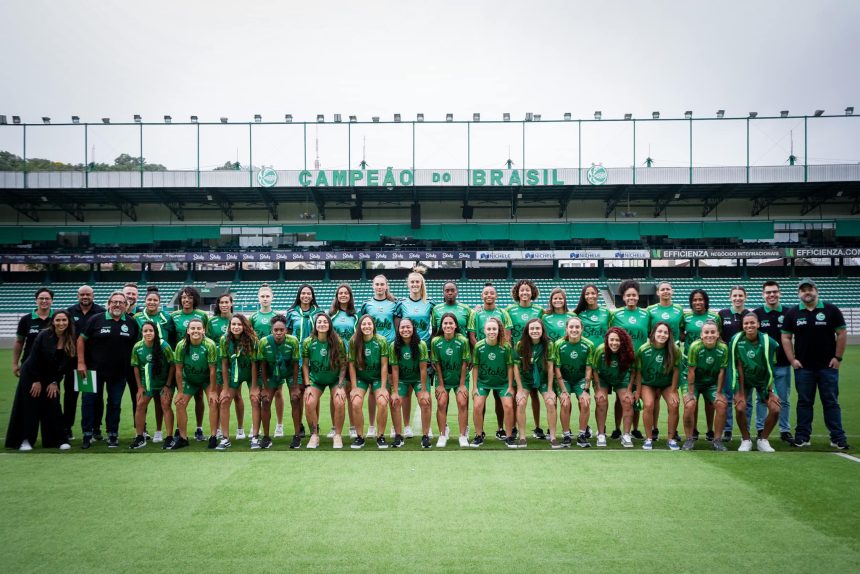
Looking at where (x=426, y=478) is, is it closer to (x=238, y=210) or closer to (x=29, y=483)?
(x=29, y=483)

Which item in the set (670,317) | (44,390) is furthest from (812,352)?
(44,390)

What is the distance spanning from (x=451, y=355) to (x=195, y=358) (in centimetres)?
338

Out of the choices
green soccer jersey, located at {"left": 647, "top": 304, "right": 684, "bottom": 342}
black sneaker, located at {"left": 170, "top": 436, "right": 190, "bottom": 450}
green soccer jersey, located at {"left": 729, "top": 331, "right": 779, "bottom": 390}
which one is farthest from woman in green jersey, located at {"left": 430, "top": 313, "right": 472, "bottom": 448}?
green soccer jersey, located at {"left": 729, "top": 331, "right": 779, "bottom": 390}

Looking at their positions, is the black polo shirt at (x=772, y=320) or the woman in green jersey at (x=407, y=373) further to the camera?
the black polo shirt at (x=772, y=320)

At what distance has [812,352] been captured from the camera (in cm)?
773

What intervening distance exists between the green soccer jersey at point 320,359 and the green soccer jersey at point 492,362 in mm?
1798

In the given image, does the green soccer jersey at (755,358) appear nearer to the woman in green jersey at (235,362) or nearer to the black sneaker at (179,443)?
the woman in green jersey at (235,362)

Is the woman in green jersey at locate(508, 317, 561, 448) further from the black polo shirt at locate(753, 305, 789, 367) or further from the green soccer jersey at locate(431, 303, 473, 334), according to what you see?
the black polo shirt at locate(753, 305, 789, 367)

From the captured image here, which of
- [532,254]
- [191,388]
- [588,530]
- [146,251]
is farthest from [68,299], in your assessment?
[588,530]

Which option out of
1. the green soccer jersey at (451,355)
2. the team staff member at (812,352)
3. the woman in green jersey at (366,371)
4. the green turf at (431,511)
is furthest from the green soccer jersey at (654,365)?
the woman in green jersey at (366,371)

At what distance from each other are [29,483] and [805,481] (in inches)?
310

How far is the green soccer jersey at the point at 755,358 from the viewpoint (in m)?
7.42

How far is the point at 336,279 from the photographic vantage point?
3569 cm

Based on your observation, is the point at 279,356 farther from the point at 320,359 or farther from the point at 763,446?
the point at 763,446
